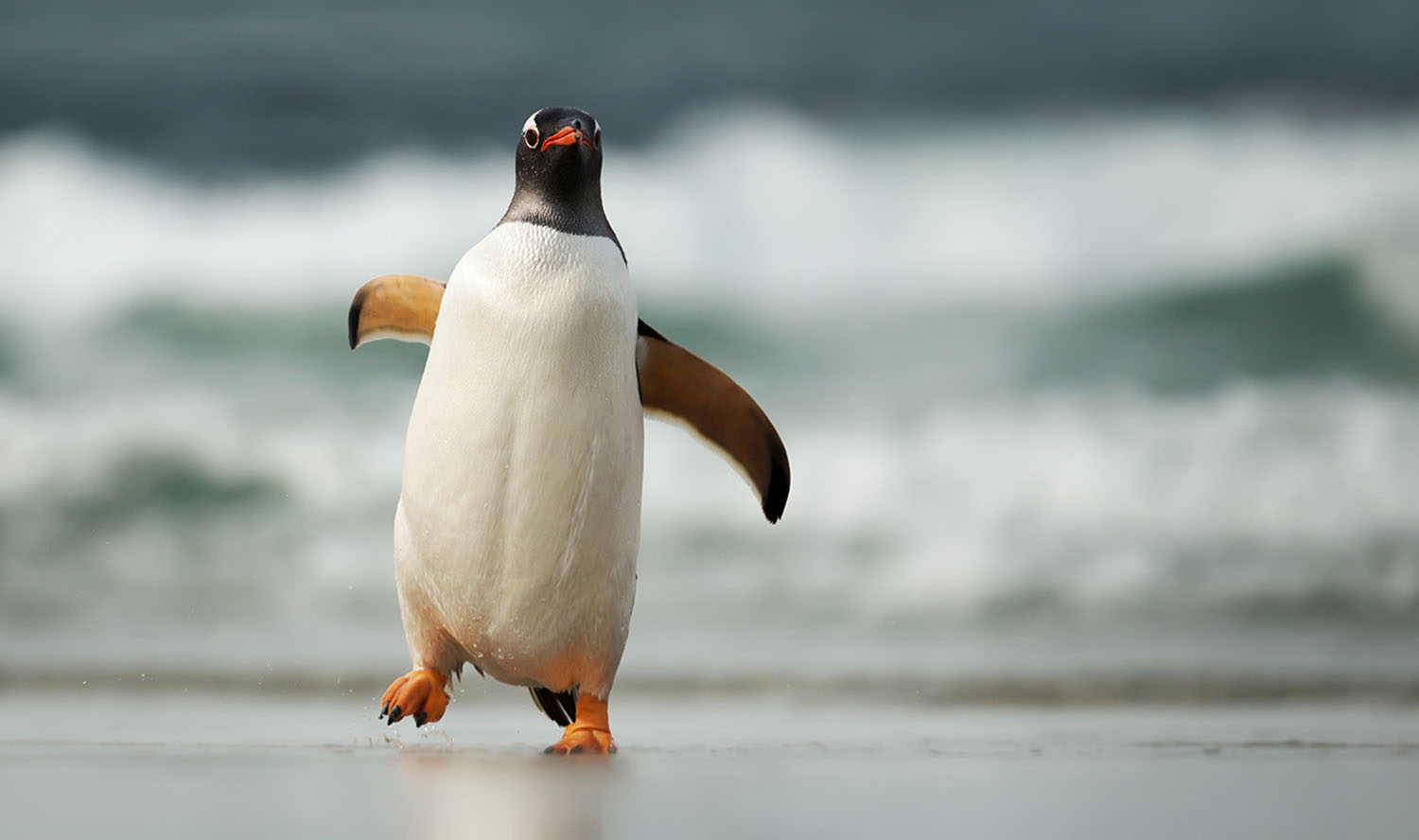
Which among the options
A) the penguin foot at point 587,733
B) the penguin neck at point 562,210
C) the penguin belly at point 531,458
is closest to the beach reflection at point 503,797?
the penguin foot at point 587,733

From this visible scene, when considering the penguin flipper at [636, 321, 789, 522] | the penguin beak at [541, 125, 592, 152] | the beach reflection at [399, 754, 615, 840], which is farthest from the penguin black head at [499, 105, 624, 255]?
the beach reflection at [399, 754, 615, 840]

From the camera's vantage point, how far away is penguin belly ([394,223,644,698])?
2385 millimetres

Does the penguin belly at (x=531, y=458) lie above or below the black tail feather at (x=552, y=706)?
above

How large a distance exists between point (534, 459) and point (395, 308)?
0.78 metres

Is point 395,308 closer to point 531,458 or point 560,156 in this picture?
point 560,156

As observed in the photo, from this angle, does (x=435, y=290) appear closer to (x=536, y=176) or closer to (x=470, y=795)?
(x=536, y=176)

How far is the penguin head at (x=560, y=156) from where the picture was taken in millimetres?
2527

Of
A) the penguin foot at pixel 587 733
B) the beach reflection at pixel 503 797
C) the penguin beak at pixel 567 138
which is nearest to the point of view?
the beach reflection at pixel 503 797

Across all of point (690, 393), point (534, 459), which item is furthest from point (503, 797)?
point (690, 393)

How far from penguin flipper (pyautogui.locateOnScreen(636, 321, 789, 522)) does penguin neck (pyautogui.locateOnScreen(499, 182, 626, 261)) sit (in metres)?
0.34

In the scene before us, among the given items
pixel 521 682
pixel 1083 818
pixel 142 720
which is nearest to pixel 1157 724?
pixel 521 682

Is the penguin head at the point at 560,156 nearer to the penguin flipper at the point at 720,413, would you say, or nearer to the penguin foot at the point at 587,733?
the penguin flipper at the point at 720,413

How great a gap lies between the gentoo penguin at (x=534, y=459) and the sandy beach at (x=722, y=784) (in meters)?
0.21

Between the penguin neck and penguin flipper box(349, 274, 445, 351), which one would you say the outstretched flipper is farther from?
the penguin neck
